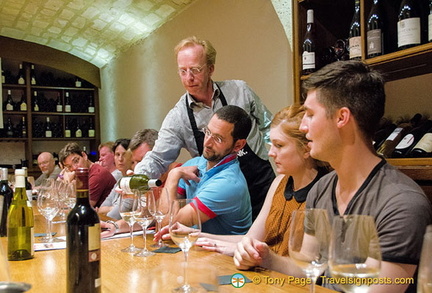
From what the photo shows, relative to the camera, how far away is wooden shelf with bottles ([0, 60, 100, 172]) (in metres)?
6.67

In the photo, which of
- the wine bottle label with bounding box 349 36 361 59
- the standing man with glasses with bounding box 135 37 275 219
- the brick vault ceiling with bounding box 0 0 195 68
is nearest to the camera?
the wine bottle label with bounding box 349 36 361 59

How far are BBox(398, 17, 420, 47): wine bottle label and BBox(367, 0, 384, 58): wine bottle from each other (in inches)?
4.7

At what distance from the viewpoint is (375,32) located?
1.85 meters

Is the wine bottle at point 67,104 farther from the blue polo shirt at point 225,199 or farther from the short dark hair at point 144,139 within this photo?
the blue polo shirt at point 225,199

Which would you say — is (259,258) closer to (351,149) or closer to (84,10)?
(351,149)

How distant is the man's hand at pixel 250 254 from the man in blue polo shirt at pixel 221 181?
0.62 metres

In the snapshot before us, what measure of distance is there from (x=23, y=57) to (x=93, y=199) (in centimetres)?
387

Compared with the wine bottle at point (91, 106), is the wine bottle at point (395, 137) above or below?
below

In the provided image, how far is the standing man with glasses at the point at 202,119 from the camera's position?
7.64 feet

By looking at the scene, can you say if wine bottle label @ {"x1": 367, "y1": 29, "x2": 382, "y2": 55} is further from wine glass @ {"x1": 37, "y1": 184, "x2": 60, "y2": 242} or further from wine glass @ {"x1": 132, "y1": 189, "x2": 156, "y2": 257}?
wine glass @ {"x1": 37, "y1": 184, "x2": 60, "y2": 242}

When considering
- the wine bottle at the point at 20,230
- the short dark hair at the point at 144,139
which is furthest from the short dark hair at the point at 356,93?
the short dark hair at the point at 144,139

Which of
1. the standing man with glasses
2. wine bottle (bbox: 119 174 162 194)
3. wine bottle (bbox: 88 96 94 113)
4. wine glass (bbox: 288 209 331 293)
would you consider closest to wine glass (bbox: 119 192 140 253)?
wine bottle (bbox: 119 174 162 194)

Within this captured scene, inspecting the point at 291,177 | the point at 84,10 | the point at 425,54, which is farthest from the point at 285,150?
the point at 84,10

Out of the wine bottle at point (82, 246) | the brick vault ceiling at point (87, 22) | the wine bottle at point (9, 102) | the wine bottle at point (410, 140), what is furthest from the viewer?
the wine bottle at point (9, 102)
